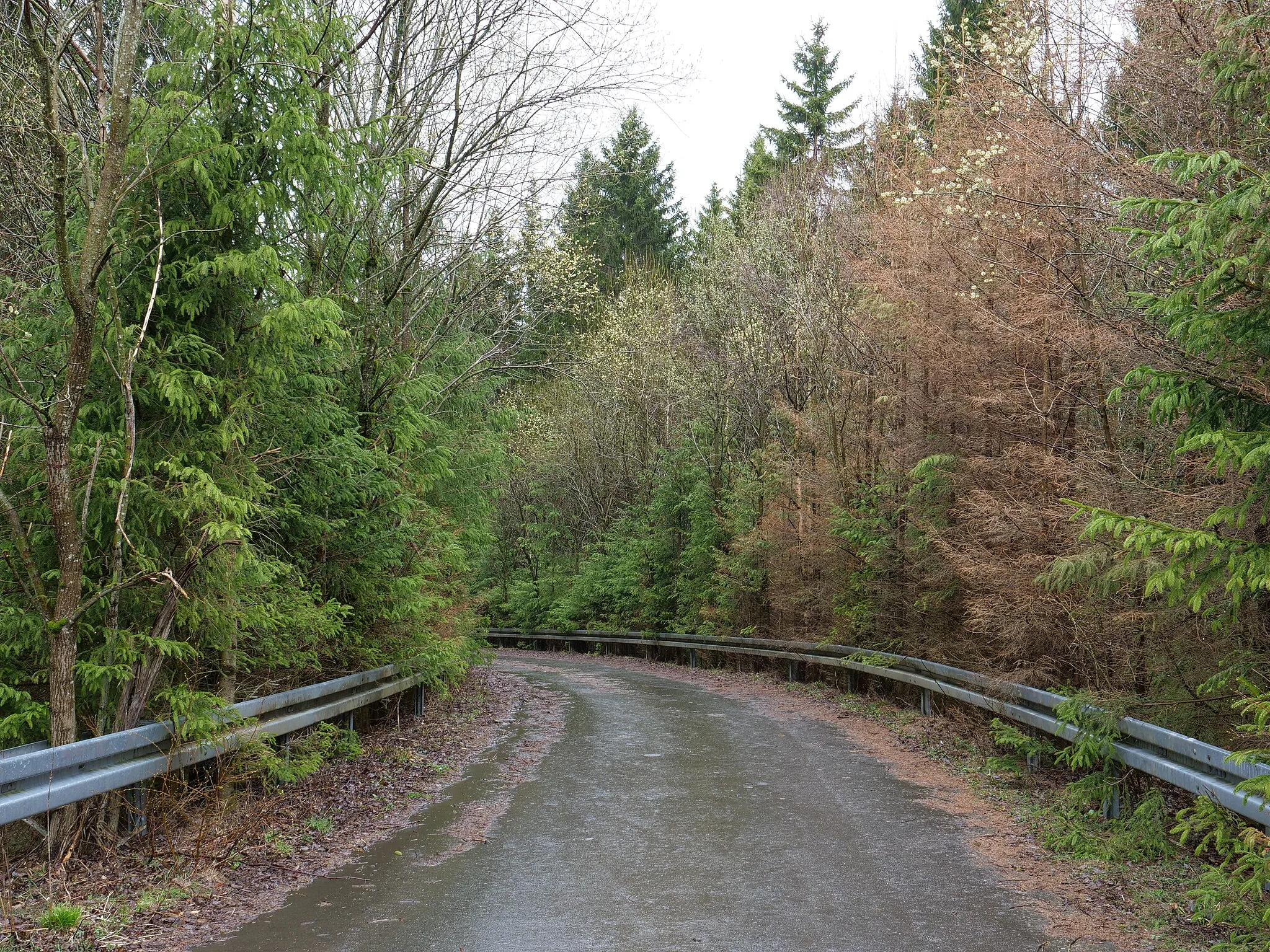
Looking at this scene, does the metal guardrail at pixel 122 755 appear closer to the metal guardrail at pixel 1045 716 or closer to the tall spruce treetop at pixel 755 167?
the metal guardrail at pixel 1045 716

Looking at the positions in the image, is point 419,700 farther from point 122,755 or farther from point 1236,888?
point 1236,888

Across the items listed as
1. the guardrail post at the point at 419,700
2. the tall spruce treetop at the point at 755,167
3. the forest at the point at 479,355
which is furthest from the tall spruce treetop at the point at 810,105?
the guardrail post at the point at 419,700

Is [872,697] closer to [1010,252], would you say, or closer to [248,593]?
[1010,252]

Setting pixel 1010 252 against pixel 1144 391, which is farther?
pixel 1010 252

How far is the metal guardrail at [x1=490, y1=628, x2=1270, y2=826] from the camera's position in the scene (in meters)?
5.96

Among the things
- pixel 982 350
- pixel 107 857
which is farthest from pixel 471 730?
pixel 982 350

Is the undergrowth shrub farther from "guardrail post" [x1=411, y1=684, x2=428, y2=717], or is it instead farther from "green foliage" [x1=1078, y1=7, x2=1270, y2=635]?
"guardrail post" [x1=411, y1=684, x2=428, y2=717]

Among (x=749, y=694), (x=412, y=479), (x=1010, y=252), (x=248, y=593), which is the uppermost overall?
(x=1010, y=252)

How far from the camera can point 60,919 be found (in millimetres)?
5113

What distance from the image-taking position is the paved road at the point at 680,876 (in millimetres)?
5438

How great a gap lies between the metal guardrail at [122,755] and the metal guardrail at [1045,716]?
248 inches

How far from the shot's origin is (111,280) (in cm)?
680

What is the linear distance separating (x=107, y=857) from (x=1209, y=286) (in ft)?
24.3

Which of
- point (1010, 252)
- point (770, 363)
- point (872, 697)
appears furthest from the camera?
point (770, 363)
